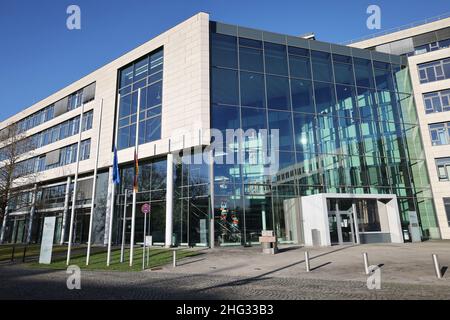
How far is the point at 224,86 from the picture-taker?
24625 millimetres

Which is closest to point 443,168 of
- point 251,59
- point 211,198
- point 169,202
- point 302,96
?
point 302,96

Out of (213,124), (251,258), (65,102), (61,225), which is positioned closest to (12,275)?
(251,258)

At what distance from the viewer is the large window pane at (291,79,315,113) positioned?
26473 mm

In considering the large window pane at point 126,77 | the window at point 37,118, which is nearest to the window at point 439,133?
the large window pane at point 126,77

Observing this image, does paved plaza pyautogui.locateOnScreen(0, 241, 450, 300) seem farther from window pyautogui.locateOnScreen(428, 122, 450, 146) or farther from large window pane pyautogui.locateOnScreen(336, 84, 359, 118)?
window pyautogui.locateOnScreen(428, 122, 450, 146)

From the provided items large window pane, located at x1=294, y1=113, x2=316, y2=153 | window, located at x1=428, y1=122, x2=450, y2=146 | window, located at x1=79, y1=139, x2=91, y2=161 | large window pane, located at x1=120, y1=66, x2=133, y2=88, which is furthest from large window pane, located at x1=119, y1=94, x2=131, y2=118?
window, located at x1=428, y1=122, x2=450, y2=146

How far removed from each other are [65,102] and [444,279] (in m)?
40.9

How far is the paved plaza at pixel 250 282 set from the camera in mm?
8438

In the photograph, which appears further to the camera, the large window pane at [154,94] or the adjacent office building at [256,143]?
the large window pane at [154,94]

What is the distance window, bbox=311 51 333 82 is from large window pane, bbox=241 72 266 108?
5.78 m

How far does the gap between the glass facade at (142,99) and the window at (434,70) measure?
85.6 ft

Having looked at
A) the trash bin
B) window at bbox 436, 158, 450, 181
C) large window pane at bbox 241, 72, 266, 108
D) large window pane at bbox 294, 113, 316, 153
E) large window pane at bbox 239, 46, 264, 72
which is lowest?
the trash bin

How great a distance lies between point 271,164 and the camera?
942 inches

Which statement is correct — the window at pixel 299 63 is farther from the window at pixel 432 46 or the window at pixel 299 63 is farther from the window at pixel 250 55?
the window at pixel 432 46
